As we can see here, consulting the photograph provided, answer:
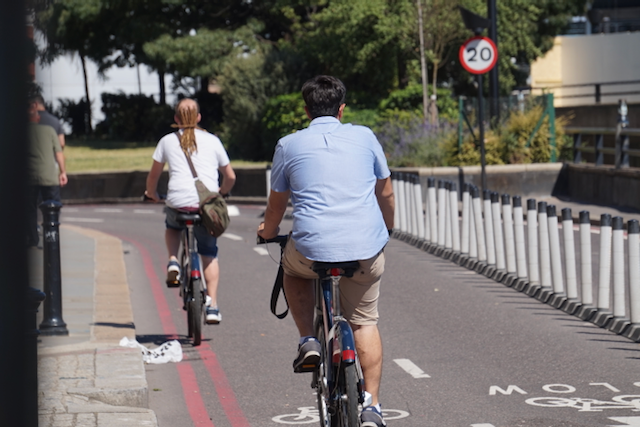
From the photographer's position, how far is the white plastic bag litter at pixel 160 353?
7324 mm

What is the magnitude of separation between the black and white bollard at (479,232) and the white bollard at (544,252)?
1854mm

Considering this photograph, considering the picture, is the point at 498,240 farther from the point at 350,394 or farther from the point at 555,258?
the point at 350,394

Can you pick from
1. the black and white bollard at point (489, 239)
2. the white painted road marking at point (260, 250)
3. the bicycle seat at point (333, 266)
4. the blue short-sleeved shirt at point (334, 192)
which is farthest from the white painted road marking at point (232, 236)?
the bicycle seat at point (333, 266)

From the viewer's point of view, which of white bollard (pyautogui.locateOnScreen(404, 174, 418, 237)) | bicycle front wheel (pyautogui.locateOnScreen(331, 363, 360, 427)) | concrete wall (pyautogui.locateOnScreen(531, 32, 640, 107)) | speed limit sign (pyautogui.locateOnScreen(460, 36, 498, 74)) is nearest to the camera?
bicycle front wheel (pyautogui.locateOnScreen(331, 363, 360, 427))

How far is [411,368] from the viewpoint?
6.87 metres

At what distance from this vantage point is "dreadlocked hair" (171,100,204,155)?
7.67 m

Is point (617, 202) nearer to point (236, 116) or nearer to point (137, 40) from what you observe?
point (236, 116)

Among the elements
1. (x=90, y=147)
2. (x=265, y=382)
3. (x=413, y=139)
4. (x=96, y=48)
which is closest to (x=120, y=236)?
(x=413, y=139)

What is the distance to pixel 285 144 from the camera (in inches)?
180

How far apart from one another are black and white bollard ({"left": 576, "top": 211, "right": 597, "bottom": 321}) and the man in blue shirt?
3988 millimetres

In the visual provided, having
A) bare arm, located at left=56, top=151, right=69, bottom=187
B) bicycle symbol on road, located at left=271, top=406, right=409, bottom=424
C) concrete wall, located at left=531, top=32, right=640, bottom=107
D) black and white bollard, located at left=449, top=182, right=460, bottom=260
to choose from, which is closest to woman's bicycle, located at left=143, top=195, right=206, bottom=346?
bicycle symbol on road, located at left=271, top=406, right=409, bottom=424

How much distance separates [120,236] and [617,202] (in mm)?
8639

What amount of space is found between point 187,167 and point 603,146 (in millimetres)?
15397

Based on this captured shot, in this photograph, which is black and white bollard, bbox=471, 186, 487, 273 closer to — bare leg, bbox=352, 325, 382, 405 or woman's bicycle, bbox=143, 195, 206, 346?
woman's bicycle, bbox=143, 195, 206, 346
